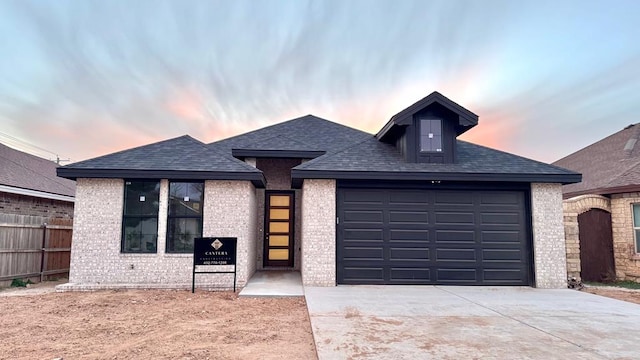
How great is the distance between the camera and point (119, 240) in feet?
27.0

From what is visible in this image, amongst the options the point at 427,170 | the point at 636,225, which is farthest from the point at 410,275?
the point at 636,225

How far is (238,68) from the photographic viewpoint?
12.6 m

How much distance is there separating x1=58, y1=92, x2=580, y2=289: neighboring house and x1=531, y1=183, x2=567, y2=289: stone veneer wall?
3 cm

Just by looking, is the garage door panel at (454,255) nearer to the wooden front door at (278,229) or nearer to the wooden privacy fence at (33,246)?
the wooden front door at (278,229)

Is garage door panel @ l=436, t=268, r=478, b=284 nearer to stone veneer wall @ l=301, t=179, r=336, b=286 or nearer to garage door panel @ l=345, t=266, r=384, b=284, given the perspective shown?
garage door panel @ l=345, t=266, r=384, b=284

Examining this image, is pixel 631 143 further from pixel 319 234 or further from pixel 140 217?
pixel 140 217

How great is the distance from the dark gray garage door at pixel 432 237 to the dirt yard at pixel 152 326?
2473 mm

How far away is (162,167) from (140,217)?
1.35 m

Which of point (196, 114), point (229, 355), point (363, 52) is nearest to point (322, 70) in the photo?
point (363, 52)

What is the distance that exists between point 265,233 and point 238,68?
240 inches

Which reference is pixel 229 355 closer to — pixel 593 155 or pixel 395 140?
pixel 395 140

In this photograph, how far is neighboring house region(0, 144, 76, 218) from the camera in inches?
401

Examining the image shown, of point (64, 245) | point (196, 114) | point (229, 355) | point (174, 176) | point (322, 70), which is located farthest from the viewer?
point (196, 114)

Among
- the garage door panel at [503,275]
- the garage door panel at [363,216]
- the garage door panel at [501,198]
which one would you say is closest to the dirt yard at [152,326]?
the garage door panel at [363,216]
